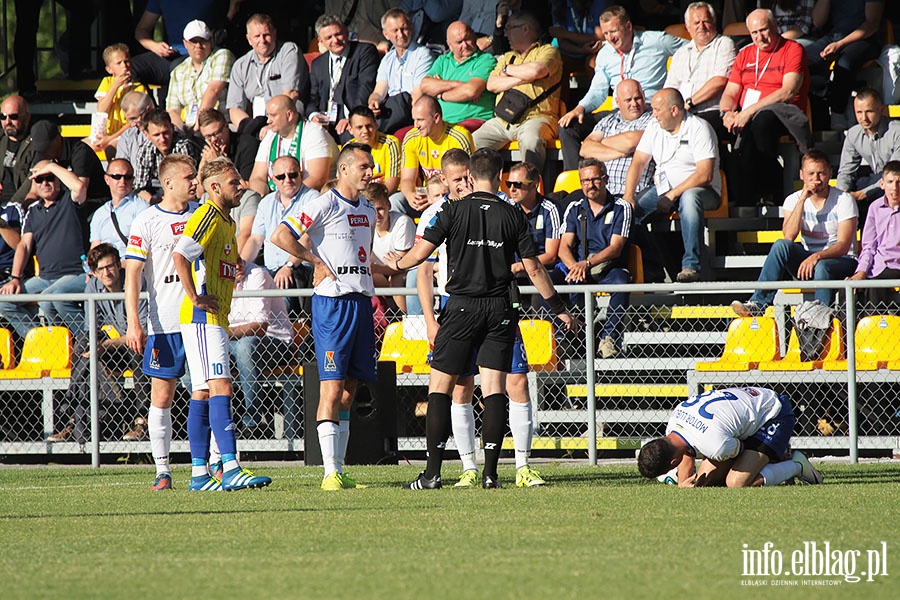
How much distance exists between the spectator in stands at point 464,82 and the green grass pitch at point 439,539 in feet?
21.5

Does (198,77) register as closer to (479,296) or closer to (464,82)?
(464,82)

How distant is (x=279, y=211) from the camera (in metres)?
13.2

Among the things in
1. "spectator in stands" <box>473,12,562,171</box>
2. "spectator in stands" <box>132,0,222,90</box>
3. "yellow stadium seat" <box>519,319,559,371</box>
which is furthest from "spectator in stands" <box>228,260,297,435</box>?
"spectator in stands" <box>132,0,222,90</box>

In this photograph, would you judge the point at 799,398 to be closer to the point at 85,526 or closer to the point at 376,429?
the point at 376,429

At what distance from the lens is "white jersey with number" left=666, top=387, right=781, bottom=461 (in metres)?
7.82

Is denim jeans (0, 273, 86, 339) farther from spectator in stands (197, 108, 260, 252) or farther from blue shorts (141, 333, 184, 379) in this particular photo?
blue shorts (141, 333, 184, 379)

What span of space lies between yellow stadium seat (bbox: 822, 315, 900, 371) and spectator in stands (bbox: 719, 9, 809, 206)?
2679 mm

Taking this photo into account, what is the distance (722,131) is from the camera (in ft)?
44.1

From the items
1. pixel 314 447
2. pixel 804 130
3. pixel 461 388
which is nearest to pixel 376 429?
pixel 314 447

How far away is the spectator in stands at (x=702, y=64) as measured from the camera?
44.6 feet

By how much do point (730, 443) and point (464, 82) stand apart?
25.2ft

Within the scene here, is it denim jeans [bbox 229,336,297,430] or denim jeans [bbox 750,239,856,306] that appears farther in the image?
denim jeans [bbox 229,336,297,430]

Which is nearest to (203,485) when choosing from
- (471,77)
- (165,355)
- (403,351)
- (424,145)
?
(165,355)

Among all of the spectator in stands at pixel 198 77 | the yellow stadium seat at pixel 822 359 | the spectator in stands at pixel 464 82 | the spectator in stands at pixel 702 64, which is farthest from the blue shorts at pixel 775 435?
the spectator in stands at pixel 198 77
